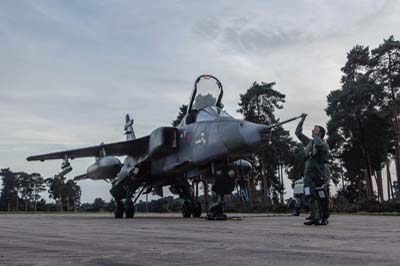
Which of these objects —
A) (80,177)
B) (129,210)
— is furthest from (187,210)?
(80,177)

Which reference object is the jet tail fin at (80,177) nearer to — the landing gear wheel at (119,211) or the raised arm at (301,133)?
the landing gear wheel at (119,211)

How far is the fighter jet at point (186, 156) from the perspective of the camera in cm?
1433

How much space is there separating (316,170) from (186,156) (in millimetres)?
6588

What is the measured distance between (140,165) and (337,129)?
106 ft

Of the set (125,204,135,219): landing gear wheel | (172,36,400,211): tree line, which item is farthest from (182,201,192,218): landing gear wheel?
(172,36,400,211): tree line

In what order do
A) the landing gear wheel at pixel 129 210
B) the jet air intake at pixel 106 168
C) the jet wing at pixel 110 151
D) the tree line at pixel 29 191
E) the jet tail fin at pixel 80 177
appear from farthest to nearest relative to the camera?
the tree line at pixel 29 191 < the jet tail fin at pixel 80 177 < the jet air intake at pixel 106 168 < the jet wing at pixel 110 151 < the landing gear wheel at pixel 129 210

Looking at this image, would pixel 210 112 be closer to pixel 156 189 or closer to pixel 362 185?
pixel 156 189

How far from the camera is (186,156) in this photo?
16500 mm

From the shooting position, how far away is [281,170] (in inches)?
2751

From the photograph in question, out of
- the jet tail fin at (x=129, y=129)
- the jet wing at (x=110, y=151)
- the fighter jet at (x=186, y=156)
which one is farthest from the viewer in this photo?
the jet tail fin at (x=129, y=129)

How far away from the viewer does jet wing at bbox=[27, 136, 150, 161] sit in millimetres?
19344

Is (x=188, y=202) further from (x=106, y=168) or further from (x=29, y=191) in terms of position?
(x=29, y=191)

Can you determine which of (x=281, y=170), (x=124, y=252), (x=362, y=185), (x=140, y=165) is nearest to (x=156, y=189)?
(x=140, y=165)

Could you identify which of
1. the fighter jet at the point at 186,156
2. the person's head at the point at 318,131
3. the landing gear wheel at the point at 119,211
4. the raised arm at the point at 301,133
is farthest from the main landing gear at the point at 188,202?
the person's head at the point at 318,131
